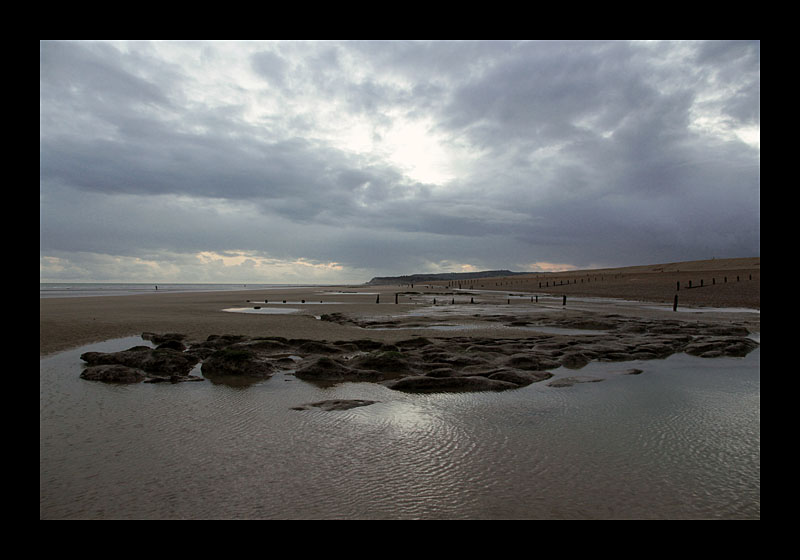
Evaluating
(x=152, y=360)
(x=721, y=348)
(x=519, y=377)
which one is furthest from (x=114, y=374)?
(x=721, y=348)

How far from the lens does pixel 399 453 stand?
566 cm

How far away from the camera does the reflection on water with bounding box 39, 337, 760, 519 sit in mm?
4324

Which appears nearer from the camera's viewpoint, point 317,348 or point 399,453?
point 399,453

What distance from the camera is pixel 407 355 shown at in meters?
12.2

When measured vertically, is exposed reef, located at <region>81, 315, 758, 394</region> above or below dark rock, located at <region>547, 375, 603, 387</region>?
above

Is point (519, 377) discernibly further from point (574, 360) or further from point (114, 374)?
point (114, 374)

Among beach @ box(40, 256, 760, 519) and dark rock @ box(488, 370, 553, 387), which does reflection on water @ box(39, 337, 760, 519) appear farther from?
dark rock @ box(488, 370, 553, 387)

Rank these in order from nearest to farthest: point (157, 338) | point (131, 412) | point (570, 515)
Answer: point (570, 515) < point (131, 412) < point (157, 338)

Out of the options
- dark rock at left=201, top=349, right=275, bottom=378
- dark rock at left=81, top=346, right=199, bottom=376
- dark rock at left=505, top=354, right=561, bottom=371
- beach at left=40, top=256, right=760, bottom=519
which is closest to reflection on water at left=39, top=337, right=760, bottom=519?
beach at left=40, top=256, right=760, bottom=519

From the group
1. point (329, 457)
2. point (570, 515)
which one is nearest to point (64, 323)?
point (329, 457)

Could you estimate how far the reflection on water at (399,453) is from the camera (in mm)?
4324

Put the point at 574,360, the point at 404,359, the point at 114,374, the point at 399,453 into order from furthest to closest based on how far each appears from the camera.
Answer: the point at 574,360 < the point at 404,359 < the point at 114,374 < the point at 399,453
